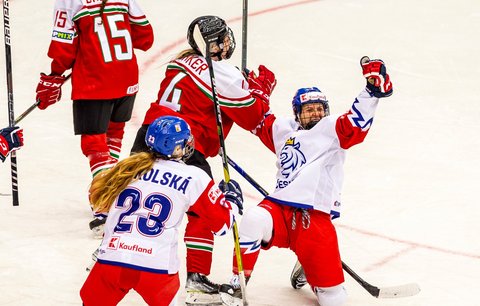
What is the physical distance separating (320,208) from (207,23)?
88 cm

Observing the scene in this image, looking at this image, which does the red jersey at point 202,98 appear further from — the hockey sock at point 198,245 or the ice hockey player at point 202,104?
the hockey sock at point 198,245

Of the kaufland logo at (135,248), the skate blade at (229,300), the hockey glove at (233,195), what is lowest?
the skate blade at (229,300)

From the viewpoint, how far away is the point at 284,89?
23.4 ft

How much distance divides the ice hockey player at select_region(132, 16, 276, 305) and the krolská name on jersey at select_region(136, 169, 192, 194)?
0.66 meters

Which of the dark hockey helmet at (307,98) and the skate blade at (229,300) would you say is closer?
the skate blade at (229,300)

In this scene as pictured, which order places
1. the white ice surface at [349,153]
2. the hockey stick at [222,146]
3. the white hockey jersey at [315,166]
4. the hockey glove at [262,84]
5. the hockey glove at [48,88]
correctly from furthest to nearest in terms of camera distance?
the hockey glove at [48,88] → the white ice surface at [349,153] → the hockey glove at [262,84] → the white hockey jersey at [315,166] → the hockey stick at [222,146]

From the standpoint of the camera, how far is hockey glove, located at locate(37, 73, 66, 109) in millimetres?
5094

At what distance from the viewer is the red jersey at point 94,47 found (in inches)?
194

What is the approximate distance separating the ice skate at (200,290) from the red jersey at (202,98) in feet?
1.72

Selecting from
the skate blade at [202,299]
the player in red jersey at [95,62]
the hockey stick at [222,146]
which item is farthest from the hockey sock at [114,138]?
the skate blade at [202,299]

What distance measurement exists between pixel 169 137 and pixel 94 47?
4.70 ft

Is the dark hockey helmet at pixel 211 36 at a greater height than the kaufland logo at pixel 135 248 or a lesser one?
greater

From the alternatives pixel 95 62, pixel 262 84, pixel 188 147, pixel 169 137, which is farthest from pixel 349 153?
pixel 169 137

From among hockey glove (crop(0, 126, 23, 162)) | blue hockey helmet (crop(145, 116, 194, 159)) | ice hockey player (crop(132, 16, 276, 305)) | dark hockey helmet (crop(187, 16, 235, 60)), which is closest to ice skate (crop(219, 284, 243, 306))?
ice hockey player (crop(132, 16, 276, 305))
